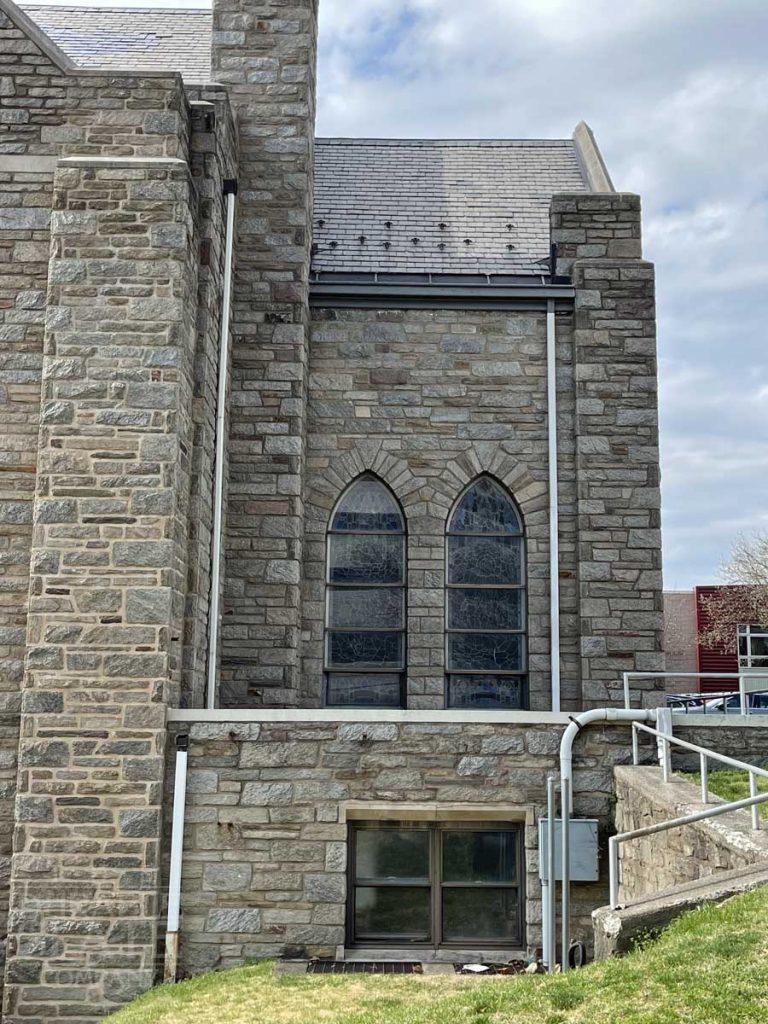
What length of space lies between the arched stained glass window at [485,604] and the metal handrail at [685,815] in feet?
9.23

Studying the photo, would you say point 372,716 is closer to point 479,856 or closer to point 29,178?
point 479,856

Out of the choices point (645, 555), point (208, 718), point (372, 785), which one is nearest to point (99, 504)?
point (208, 718)

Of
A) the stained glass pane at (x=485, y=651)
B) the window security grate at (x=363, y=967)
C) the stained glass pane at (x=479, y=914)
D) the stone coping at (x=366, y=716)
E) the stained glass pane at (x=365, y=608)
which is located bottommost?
the window security grate at (x=363, y=967)

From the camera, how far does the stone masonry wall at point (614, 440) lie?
1269 cm

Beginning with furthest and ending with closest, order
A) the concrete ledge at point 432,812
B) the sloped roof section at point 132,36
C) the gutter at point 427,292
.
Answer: the sloped roof section at point 132,36 < the gutter at point 427,292 < the concrete ledge at point 432,812

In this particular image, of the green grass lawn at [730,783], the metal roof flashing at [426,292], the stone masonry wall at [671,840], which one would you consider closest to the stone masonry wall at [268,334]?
the metal roof flashing at [426,292]

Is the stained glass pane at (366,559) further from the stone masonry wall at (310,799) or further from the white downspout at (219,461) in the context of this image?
the stone masonry wall at (310,799)

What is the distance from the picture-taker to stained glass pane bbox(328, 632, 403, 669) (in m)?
13.1

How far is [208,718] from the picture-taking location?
33.0 feet

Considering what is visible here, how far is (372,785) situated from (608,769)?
2.17 meters

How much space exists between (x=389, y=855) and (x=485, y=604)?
363 centimetres

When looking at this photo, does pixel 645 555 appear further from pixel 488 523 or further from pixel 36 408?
pixel 36 408

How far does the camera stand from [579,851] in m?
9.85

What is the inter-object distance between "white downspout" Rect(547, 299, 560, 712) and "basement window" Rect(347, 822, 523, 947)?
245 cm
